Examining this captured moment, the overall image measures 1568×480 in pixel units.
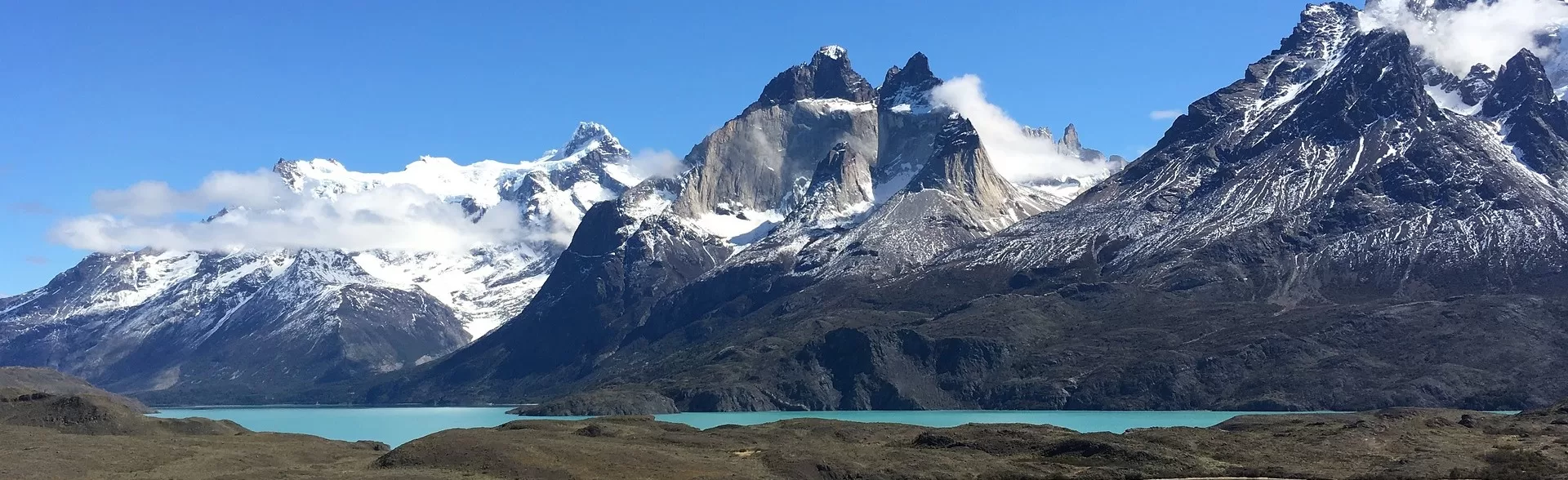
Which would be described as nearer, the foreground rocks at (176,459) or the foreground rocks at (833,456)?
the foreground rocks at (176,459)

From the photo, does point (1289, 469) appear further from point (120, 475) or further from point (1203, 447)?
point (120, 475)

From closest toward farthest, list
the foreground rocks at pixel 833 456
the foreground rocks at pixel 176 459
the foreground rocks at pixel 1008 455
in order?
the foreground rocks at pixel 176 459, the foreground rocks at pixel 833 456, the foreground rocks at pixel 1008 455

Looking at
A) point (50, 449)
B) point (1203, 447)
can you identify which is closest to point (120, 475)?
point (50, 449)

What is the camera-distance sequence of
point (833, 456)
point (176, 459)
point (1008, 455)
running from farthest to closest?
point (1008, 455) → point (176, 459) → point (833, 456)

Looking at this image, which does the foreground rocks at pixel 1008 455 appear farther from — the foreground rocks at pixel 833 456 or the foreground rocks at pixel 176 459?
the foreground rocks at pixel 176 459

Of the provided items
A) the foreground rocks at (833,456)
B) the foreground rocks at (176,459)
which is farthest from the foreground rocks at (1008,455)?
the foreground rocks at (176,459)

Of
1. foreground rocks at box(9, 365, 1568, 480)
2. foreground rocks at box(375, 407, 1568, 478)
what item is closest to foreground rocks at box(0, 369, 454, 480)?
foreground rocks at box(9, 365, 1568, 480)

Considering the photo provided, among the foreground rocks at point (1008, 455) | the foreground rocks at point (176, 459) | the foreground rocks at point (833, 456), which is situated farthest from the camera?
the foreground rocks at point (1008, 455)

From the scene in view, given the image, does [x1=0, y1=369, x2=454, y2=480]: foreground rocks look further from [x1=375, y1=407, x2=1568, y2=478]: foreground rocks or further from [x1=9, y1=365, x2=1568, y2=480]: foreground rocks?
[x1=375, y1=407, x2=1568, y2=478]: foreground rocks

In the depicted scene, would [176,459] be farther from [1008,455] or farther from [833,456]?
[1008,455]

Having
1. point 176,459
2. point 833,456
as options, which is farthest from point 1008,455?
point 176,459

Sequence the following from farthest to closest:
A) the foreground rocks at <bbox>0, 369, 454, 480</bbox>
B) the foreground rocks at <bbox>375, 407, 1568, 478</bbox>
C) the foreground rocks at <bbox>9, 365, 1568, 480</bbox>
Result: the foreground rocks at <bbox>375, 407, 1568, 478</bbox>
the foreground rocks at <bbox>9, 365, 1568, 480</bbox>
the foreground rocks at <bbox>0, 369, 454, 480</bbox>
